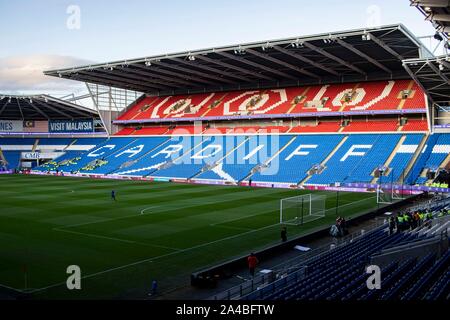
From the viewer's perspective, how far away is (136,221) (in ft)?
89.0

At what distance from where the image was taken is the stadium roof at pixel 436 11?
15964mm

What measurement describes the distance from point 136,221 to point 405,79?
4352 cm

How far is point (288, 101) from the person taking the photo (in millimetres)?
62719

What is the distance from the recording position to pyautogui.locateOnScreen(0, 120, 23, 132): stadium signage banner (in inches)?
3098

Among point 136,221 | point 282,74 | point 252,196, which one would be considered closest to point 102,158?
point 282,74

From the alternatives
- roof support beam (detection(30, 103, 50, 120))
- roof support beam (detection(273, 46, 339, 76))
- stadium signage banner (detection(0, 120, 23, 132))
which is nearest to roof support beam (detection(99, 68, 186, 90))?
roof support beam (detection(30, 103, 50, 120))

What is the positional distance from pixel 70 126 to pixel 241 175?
4014cm

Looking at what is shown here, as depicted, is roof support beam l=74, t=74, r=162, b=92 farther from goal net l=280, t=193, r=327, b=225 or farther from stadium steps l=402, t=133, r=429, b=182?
goal net l=280, t=193, r=327, b=225

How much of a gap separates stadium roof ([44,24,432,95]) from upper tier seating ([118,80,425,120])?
1.49 metres

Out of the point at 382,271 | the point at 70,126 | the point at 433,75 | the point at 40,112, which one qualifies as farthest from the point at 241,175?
the point at 40,112

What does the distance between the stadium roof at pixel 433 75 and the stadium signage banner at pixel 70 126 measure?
5353 centimetres

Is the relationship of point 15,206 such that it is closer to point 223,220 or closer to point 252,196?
point 223,220

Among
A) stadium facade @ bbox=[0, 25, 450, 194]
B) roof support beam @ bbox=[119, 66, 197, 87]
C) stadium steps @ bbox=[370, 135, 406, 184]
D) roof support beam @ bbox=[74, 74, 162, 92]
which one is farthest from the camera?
roof support beam @ bbox=[74, 74, 162, 92]

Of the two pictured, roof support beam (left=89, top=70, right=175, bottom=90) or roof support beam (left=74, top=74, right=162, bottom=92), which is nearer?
roof support beam (left=89, top=70, right=175, bottom=90)
